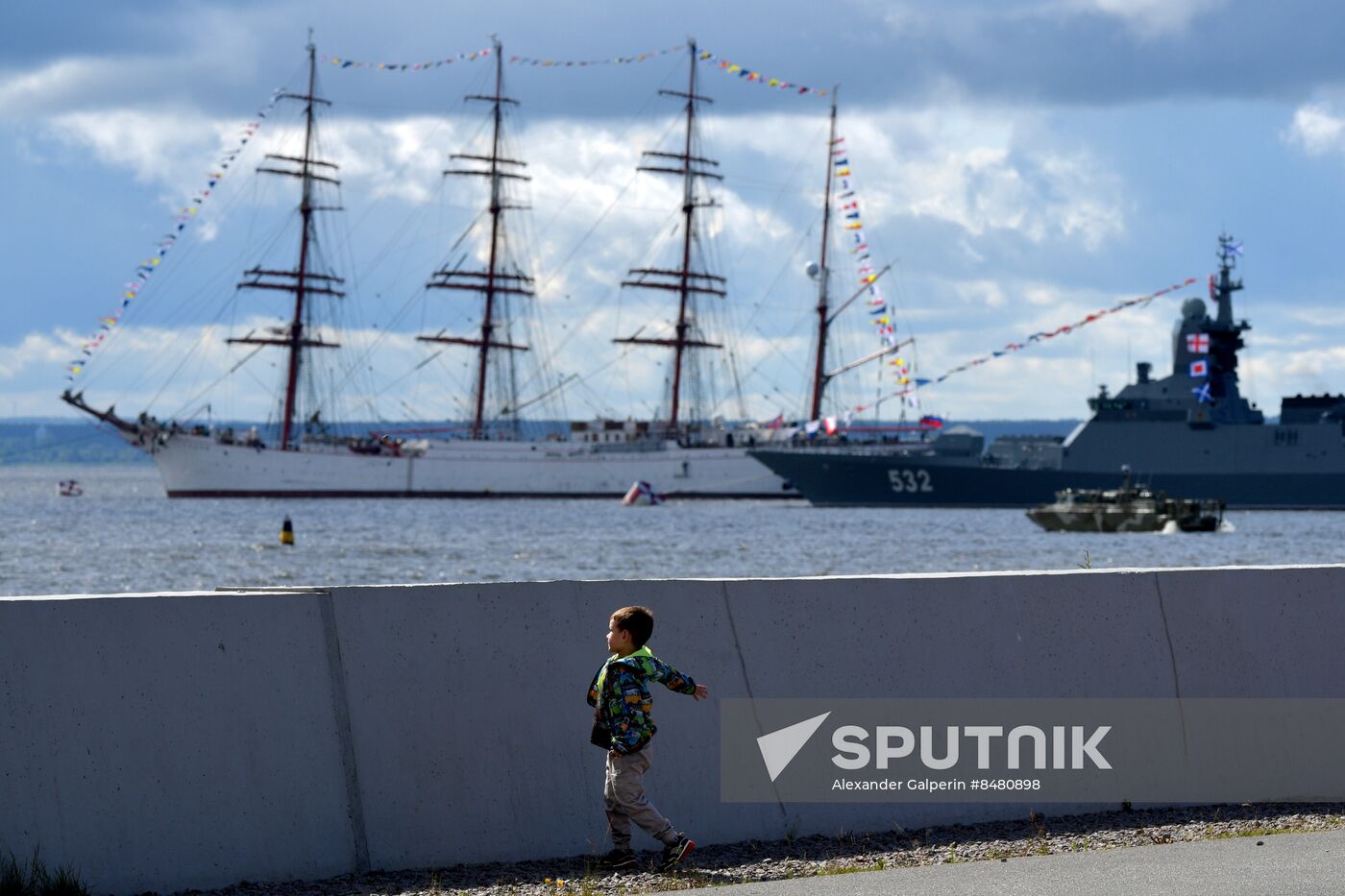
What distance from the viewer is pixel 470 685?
8.76 m

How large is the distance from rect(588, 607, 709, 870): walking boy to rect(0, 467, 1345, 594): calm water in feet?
70.0

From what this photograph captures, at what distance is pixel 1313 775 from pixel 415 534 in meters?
64.6

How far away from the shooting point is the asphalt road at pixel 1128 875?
7809mm

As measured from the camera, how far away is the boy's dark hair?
8.27 metres

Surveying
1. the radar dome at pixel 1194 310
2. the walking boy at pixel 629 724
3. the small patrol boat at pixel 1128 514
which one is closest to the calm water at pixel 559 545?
the small patrol boat at pixel 1128 514

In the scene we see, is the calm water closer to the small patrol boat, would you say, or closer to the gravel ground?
the small patrol boat

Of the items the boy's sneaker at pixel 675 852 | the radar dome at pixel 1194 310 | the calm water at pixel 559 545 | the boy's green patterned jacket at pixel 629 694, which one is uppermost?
the radar dome at pixel 1194 310

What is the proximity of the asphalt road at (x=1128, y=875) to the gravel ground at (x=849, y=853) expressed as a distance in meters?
0.36

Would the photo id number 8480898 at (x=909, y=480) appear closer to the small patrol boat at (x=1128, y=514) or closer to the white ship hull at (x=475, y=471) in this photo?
the white ship hull at (x=475, y=471)

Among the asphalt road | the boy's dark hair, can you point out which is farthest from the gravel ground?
the boy's dark hair

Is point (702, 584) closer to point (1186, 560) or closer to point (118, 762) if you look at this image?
point (118, 762)

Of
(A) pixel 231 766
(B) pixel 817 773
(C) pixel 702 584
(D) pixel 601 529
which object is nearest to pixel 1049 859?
(B) pixel 817 773

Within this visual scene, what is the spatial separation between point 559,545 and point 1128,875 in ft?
190

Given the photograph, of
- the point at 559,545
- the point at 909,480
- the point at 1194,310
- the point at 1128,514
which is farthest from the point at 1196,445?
the point at 559,545
